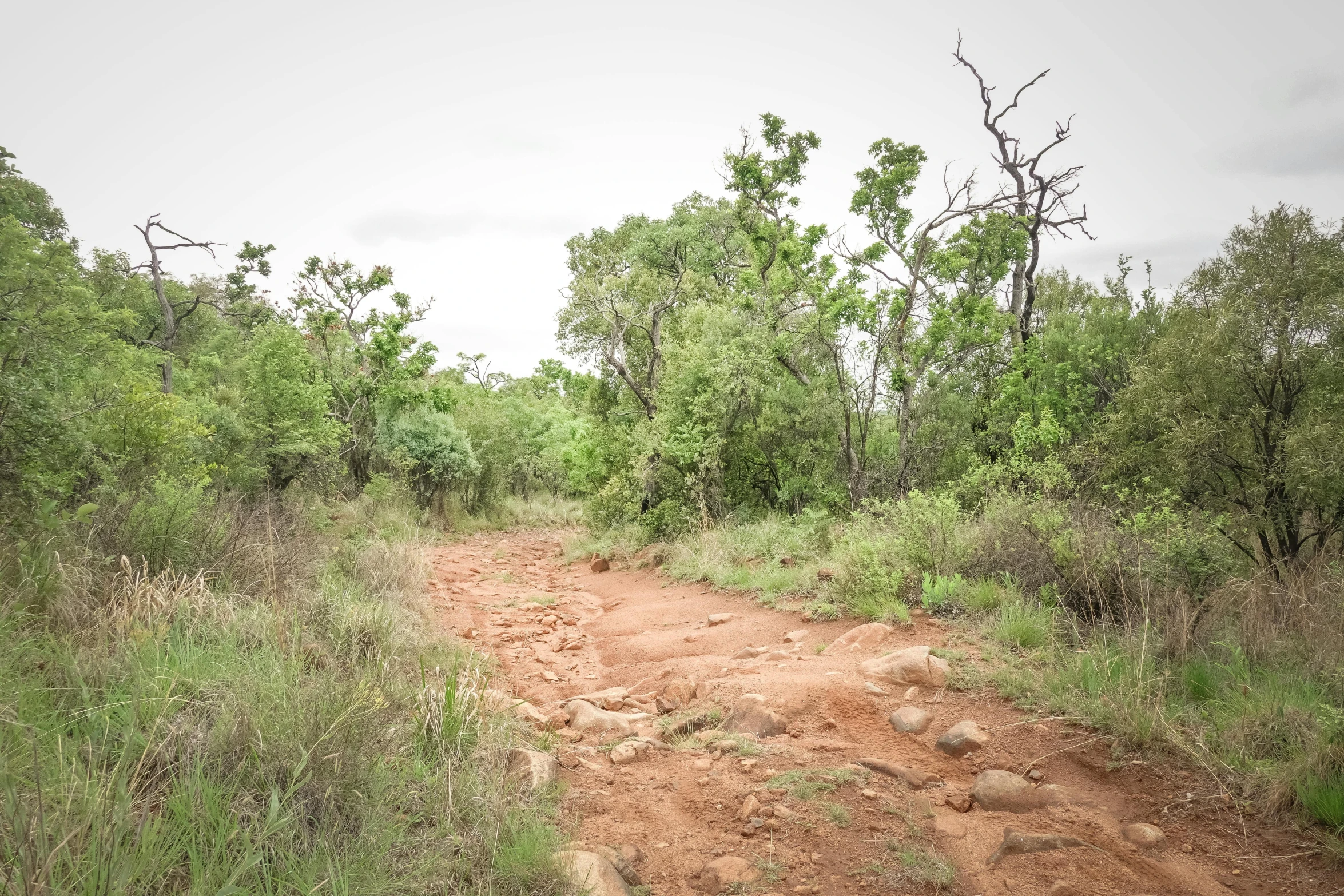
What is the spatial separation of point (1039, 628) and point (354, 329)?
18.0 m

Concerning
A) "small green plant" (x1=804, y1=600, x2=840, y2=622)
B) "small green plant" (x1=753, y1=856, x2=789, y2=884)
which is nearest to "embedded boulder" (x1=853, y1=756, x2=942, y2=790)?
"small green plant" (x1=753, y1=856, x2=789, y2=884)

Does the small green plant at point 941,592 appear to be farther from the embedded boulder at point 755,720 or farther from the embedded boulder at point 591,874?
the embedded boulder at point 591,874

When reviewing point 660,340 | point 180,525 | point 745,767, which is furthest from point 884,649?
point 660,340

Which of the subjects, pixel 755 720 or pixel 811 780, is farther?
pixel 755 720

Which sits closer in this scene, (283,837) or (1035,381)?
(283,837)

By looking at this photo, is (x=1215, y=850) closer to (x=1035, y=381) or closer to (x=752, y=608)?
(x=752, y=608)

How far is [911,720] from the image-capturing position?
16.0ft

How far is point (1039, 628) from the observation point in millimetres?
5965

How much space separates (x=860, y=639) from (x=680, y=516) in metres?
8.22

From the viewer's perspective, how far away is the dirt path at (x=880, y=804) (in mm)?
3264

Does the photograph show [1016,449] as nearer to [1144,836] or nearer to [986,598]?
[986,598]

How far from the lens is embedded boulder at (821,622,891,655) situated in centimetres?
652

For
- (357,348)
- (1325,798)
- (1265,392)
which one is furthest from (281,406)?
(1265,392)

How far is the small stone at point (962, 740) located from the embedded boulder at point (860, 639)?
1737 mm
